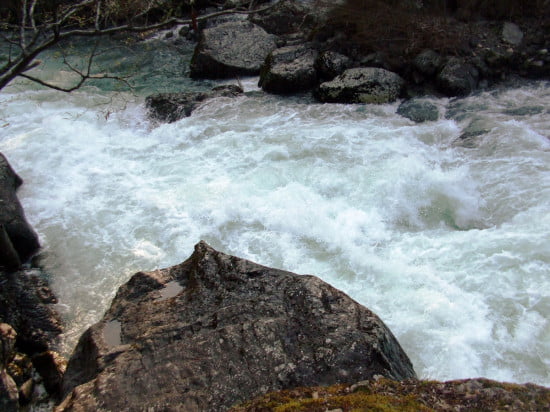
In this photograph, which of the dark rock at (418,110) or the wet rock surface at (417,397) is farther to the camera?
the dark rock at (418,110)

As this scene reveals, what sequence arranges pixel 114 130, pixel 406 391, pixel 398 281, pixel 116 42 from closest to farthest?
1. pixel 406 391
2. pixel 398 281
3. pixel 114 130
4. pixel 116 42

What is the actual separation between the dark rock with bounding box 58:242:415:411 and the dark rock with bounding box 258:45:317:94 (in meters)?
6.79

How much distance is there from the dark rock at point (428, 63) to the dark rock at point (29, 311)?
8.02 metres

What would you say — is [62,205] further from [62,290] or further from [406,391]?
[406,391]

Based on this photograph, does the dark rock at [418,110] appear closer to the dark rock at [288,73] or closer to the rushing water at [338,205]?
the rushing water at [338,205]

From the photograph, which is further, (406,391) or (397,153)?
(397,153)

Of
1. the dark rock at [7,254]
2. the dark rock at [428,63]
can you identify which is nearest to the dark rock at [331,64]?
the dark rock at [428,63]

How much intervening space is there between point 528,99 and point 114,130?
7.92 meters

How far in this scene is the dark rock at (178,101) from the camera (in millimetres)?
9391

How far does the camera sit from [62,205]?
6.88 m

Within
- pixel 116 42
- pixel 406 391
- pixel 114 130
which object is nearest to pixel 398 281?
pixel 406 391

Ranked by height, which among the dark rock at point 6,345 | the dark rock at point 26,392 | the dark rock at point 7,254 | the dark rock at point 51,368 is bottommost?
the dark rock at point 51,368

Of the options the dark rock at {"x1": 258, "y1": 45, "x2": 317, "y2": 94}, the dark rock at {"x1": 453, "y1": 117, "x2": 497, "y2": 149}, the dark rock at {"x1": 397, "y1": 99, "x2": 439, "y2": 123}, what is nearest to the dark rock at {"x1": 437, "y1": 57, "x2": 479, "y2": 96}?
the dark rock at {"x1": 397, "y1": 99, "x2": 439, "y2": 123}

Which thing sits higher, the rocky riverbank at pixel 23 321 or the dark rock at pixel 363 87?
the dark rock at pixel 363 87
